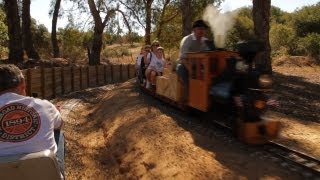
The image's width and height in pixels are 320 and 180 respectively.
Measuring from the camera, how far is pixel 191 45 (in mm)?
11305

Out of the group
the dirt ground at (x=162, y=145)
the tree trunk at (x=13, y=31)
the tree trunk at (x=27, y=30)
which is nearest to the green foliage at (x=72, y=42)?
the tree trunk at (x=27, y=30)

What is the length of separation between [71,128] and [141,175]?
5161 mm

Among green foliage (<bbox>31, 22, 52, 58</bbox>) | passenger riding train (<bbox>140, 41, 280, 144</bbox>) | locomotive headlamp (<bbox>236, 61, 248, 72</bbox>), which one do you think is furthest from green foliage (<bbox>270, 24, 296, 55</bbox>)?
locomotive headlamp (<bbox>236, 61, 248, 72</bbox>)

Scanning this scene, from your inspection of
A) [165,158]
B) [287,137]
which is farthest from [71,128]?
[287,137]

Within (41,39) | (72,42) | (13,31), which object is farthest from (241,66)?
(41,39)

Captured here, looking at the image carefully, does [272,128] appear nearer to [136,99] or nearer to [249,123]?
[249,123]

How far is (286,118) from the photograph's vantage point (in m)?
11.3

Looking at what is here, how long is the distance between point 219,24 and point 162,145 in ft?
11.3

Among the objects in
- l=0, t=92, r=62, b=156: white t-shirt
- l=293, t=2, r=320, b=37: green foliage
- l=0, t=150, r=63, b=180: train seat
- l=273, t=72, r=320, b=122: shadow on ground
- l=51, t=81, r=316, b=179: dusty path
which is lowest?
l=51, t=81, r=316, b=179: dusty path

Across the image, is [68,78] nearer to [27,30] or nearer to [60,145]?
[27,30]

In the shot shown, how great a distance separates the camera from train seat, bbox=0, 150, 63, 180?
173 inches

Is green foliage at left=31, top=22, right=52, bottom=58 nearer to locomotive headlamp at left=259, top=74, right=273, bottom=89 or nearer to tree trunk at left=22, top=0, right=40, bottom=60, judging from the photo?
tree trunk at left=22, top=0, right=40, bottom=60

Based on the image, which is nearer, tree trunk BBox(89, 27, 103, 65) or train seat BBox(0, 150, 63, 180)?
train seat BBox(0, 150, 63, 180)

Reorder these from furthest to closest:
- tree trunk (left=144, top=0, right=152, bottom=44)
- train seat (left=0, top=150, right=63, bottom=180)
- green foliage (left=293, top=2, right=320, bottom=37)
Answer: green foliage (left=293, top=2, right=320, bottom=37) → tree trunk (left=144, top=0, right=152, bottom=44) → train seat (left=0, top=150, right=63, bottom=180)
